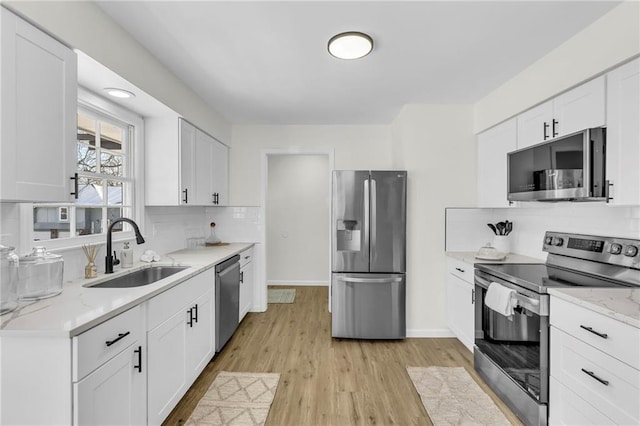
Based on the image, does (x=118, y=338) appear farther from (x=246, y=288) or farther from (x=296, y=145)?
(x=296, y=145)

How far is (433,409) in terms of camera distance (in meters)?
2.12

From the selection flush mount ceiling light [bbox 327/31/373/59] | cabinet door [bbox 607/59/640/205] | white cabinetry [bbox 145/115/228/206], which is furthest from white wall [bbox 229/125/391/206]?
cabinet door [bbox 607/59/640/205]

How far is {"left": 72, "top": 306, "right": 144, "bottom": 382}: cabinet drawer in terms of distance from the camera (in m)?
1.20

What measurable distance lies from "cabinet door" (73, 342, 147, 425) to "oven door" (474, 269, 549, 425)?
222 cm

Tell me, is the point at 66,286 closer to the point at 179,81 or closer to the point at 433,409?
the point at 179,81

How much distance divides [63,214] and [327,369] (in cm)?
227

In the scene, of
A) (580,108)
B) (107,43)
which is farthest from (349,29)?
(580,108)

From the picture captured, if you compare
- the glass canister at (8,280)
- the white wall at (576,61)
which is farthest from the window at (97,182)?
the white wall at (576,61)

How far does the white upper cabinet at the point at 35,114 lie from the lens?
126 cm

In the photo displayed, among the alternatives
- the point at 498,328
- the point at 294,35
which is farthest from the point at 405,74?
the point at 498,328

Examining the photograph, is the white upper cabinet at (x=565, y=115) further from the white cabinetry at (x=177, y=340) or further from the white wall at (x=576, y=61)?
the white cabinetry at (x=177, y=340)

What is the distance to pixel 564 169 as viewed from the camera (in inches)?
80.0

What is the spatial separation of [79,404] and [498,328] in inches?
98.2

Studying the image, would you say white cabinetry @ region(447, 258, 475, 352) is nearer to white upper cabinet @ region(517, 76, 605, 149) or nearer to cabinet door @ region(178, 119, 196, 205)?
white upper cabinet @ region(517, 76, 605, 149)
